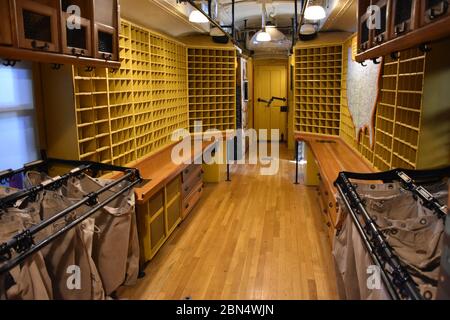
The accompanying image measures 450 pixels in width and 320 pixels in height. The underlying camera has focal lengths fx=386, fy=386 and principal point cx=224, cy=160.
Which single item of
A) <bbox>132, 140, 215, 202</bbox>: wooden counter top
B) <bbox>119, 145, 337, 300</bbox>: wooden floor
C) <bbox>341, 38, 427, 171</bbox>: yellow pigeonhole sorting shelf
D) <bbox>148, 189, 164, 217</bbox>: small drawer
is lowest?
<bbox>119, 145, 337, 300</bbox>: wooden floor

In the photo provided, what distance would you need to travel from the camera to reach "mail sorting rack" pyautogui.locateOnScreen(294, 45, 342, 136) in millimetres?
5699

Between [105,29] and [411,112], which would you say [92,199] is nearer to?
[105,29]

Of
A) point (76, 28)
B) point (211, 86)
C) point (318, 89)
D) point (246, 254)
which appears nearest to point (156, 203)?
point (246, 254)

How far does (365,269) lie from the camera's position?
165 centimetres

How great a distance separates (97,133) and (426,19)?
100 inches

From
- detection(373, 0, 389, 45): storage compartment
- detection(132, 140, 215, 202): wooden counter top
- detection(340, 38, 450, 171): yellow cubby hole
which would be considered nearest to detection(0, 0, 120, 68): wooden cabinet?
detection(132, 140, 215, 202): wooden counter top

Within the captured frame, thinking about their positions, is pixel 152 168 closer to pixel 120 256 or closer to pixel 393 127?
pixel 120 256

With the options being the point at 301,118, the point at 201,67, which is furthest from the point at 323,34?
the point at 201,67

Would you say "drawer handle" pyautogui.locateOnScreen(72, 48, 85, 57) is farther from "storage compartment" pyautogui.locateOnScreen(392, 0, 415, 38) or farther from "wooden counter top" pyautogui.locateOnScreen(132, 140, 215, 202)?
"storage compartment" pyautogui.locateOnScreen(392, 0, 415, 38)

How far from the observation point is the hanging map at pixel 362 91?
3666mm

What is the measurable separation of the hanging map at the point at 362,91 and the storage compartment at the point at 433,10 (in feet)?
6.62

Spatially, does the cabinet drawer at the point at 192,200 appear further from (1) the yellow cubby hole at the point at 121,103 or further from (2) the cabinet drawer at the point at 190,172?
(1) the yellow cubby hole at the point at 121,103

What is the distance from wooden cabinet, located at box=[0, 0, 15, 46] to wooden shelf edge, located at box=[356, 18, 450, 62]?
173 cm

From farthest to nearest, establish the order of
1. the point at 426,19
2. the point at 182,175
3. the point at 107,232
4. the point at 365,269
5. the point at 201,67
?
the point at 201,67 < the point at 182,175 < the point at 107,232 < the point at 365,269 < the point at 426,19
